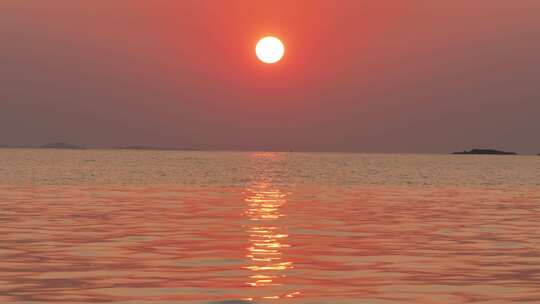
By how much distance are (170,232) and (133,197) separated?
25.9m

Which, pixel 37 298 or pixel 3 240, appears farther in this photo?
pixel 3 240

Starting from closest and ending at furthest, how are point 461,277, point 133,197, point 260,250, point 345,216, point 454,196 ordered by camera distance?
point 461,277 → point 260,250 → point 345,216 → point 133,197 → point 454,196

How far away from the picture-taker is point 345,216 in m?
42.8

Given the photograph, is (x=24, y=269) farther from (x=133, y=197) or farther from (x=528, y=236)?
(x=133, y=197)

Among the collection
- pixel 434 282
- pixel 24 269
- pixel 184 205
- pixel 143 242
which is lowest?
pixel 434 282

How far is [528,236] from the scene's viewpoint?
33594 mm

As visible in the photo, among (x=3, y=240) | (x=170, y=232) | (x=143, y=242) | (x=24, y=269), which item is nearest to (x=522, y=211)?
(x=170, y=232)

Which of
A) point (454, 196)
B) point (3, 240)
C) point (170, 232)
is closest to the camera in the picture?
point (3, 240)

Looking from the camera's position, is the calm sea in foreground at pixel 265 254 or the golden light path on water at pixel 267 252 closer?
the calm sea in foreground at pixel 265 254

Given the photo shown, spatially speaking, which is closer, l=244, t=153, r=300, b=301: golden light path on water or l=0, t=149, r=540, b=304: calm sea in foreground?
l=0, t=149, r=540, b=304: calm sea in foreground

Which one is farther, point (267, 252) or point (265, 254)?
point (267, 252)

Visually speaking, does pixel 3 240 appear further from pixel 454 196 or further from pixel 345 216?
pixel 454 196

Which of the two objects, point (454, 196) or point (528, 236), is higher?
point (454, 196)

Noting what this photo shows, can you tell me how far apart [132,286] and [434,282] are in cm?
652
